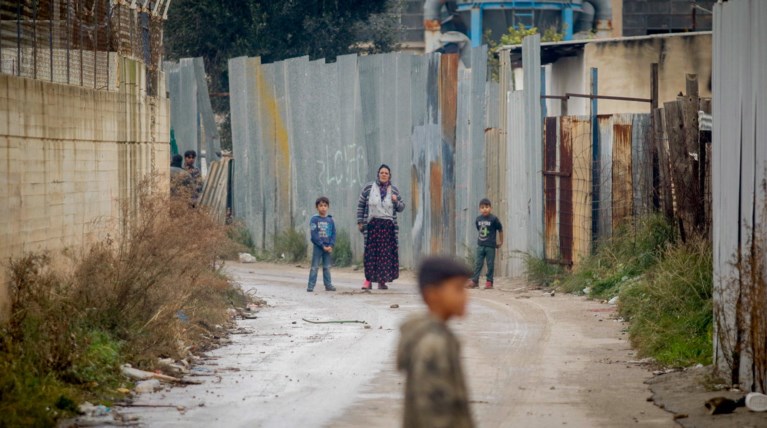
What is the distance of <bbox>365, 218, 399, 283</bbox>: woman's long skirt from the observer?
18.3 metres

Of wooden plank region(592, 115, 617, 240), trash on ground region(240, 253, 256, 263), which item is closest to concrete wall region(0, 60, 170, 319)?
wooden plank region(592, 115, 617, 240)

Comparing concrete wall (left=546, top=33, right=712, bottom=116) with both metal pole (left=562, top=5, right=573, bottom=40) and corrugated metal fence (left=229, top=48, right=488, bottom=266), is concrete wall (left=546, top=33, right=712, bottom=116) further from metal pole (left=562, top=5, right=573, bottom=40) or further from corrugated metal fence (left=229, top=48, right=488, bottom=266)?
metal pole (left=562, top=5, right=573, bottom=40)

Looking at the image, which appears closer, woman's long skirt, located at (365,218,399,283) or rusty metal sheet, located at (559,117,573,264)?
rusty metal sheet, located at (559,117,573,264)

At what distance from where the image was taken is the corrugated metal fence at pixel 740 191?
8.87 meters

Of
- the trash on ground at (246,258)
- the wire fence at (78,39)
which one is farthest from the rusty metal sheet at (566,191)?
the trash on ground at (246,258)

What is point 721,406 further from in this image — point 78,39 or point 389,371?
point 78,39

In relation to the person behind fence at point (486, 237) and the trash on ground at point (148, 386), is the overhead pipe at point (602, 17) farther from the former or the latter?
the trash on ground at point (148, 386)

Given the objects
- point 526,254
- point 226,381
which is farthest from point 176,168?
point 226,381

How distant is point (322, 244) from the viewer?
17906 mm

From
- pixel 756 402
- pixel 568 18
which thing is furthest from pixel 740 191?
pixel 568 18

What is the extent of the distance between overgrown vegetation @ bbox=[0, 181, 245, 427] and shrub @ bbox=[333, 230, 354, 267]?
7614 millimetres

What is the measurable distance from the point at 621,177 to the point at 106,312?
8018 millimetres

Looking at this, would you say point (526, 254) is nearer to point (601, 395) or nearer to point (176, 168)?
point (176, 168)

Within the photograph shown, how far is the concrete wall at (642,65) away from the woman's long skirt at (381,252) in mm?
7186
